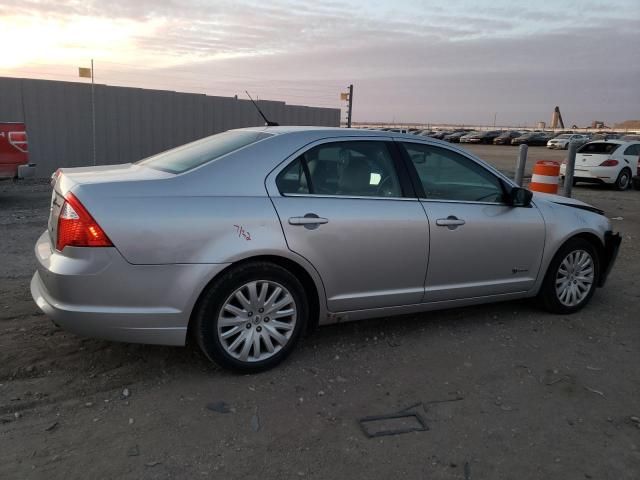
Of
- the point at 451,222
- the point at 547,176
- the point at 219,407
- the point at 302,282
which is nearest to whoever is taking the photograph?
the point at 219,407

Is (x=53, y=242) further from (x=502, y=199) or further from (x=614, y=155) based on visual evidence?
(x=614, y=155)

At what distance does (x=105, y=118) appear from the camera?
1529 cm

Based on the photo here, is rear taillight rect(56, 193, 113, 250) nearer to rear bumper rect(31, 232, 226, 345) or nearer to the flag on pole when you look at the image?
rear bumper rect(31, 232, 226, 345)

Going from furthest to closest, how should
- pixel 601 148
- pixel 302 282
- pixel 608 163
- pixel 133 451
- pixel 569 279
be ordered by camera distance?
pixel 601 148, pixel 608 163, pixel 569 279, pixel 302 282, pixel 133 451

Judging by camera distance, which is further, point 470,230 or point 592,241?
point 592,241

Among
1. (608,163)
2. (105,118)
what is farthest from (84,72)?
(608,163)

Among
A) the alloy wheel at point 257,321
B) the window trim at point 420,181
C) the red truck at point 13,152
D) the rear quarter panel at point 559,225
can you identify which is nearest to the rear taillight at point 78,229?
the alloy wheel at point 257,321

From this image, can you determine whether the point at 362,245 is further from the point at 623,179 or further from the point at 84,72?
the point at 623,179

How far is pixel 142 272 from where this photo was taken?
10.5ft

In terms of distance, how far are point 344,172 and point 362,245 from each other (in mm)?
551

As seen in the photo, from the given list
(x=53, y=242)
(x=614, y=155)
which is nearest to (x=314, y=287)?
(x=53, y=242)

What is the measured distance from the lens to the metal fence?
14.1 meters

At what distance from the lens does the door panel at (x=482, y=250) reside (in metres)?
4.20

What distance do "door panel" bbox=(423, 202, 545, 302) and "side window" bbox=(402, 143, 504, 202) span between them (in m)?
0.10
